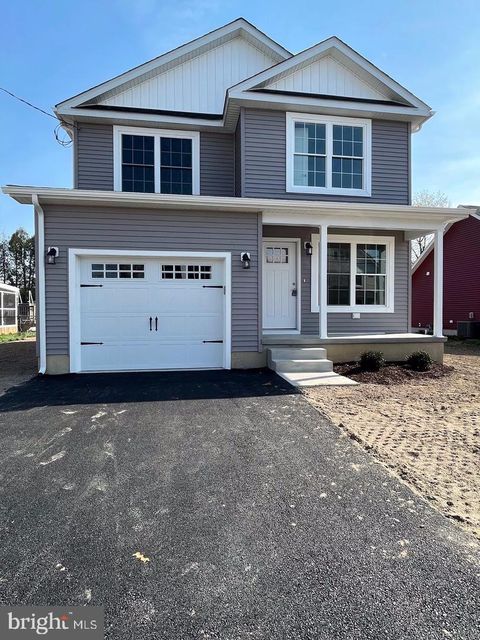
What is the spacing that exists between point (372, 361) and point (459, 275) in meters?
13.7

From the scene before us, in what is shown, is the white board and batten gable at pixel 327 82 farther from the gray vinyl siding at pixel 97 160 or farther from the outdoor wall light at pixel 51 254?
the outdoor wall light at pixel 51 254

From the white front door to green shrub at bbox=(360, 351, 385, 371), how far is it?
2050 millimetres

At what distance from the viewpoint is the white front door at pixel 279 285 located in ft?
31.0

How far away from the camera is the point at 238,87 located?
8672mm

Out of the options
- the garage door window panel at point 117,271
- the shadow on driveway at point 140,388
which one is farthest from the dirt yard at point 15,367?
the garage door window panel at point 117,271

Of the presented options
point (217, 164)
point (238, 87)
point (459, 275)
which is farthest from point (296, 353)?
point (459, 275)

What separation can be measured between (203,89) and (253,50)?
1876 mm

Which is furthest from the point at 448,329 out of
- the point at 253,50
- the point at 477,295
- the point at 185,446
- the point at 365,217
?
the point at 185,446

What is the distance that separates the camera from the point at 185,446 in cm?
399

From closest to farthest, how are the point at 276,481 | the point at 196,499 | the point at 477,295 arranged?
1. the point at 196,499
2. the point at 276,481
3. the point at 477,295

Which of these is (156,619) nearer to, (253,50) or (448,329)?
(253,50)

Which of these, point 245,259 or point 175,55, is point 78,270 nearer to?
point 245,259

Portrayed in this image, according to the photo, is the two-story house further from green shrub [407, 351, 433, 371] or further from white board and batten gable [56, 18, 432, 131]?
green shrub [407, 351, 433, 371]

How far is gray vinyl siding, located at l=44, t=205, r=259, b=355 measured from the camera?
750 centimetres
